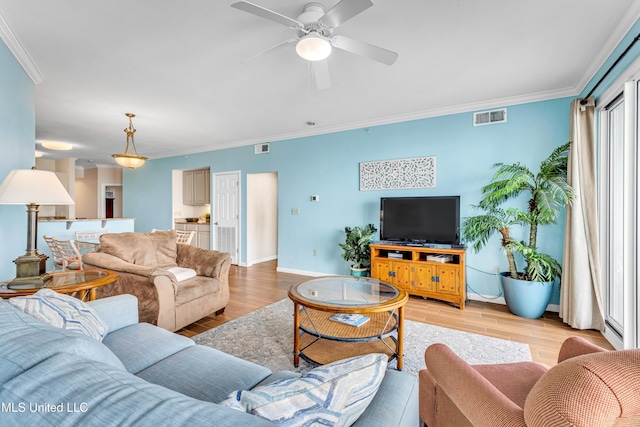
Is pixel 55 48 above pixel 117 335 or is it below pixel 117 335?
above

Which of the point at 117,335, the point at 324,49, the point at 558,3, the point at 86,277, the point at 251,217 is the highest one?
the point at 558,3

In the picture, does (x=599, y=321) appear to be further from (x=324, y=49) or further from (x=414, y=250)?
(x=324, y=49)

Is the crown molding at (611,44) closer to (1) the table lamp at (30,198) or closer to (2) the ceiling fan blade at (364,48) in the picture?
(2) the ceiling fan blade at (364,48)

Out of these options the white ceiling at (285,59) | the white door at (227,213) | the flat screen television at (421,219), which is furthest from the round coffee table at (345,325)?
the white door at (227,213)

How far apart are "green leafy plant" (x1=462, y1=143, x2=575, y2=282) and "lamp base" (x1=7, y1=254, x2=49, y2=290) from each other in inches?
167

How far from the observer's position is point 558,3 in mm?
2004

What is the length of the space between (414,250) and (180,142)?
5.07m

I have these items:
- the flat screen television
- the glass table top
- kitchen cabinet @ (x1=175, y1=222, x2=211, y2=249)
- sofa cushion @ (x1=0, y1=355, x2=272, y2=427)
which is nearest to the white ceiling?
the flat screen television

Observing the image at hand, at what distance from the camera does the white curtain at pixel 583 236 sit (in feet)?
9.52

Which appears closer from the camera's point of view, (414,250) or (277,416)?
(277,416)

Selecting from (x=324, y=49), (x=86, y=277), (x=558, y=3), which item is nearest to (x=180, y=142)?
(x=86, y=277)

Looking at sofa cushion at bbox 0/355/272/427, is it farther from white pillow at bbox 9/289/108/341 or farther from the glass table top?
the glass table top

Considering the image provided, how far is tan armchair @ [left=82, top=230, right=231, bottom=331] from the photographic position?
8.41 ft

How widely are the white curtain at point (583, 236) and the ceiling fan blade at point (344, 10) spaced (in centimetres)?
275
